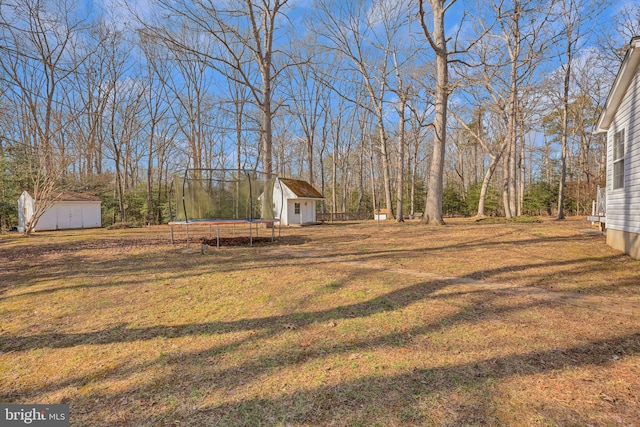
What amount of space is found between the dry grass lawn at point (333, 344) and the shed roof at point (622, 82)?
4.47 m

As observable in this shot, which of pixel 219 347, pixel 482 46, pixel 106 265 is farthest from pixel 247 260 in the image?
pixel 482 46

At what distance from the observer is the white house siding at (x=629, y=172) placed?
21.6 ft

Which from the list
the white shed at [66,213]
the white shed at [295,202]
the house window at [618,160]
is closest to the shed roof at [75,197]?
the white shed at [66,213]

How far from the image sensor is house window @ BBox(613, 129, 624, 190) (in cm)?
759

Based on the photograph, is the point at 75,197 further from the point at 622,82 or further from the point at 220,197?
the point at 622,82

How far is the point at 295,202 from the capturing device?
21.7 meters

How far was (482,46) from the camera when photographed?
17.1m

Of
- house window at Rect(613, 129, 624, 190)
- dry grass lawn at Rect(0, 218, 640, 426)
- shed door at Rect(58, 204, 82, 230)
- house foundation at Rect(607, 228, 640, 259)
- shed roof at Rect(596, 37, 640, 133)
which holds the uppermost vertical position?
shed roof at Rect(596, 37, 640, 133)

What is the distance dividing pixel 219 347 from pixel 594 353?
3.44 m

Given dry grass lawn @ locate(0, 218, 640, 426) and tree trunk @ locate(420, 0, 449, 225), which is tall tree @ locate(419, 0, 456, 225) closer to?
tree trunk @ locate(420, 0, 449, 225)

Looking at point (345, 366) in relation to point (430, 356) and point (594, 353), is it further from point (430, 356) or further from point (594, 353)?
point (594, 353)

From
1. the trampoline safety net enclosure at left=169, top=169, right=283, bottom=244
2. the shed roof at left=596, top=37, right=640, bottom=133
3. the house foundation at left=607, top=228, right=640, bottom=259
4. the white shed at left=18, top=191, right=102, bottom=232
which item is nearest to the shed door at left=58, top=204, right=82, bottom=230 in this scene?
the white shed at left=18, top=191, right=102, bottom=232

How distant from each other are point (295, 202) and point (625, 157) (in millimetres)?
17128

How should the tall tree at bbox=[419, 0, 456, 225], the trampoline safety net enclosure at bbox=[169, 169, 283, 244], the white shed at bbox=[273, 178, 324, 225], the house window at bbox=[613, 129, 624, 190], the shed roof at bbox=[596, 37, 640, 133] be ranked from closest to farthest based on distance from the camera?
1. the shed roof at bbox=[596, 37, 640, 133]
2. the house window at bbox=[613, 129, 624, 190]
3. the trampoline safety net enclosure at bbox=[169, 169, 283, 244]
4. the tall tree at bbox=[419, 0, 456, 225]
5. the white shed at bbox=[273, 178, 324, 225]
